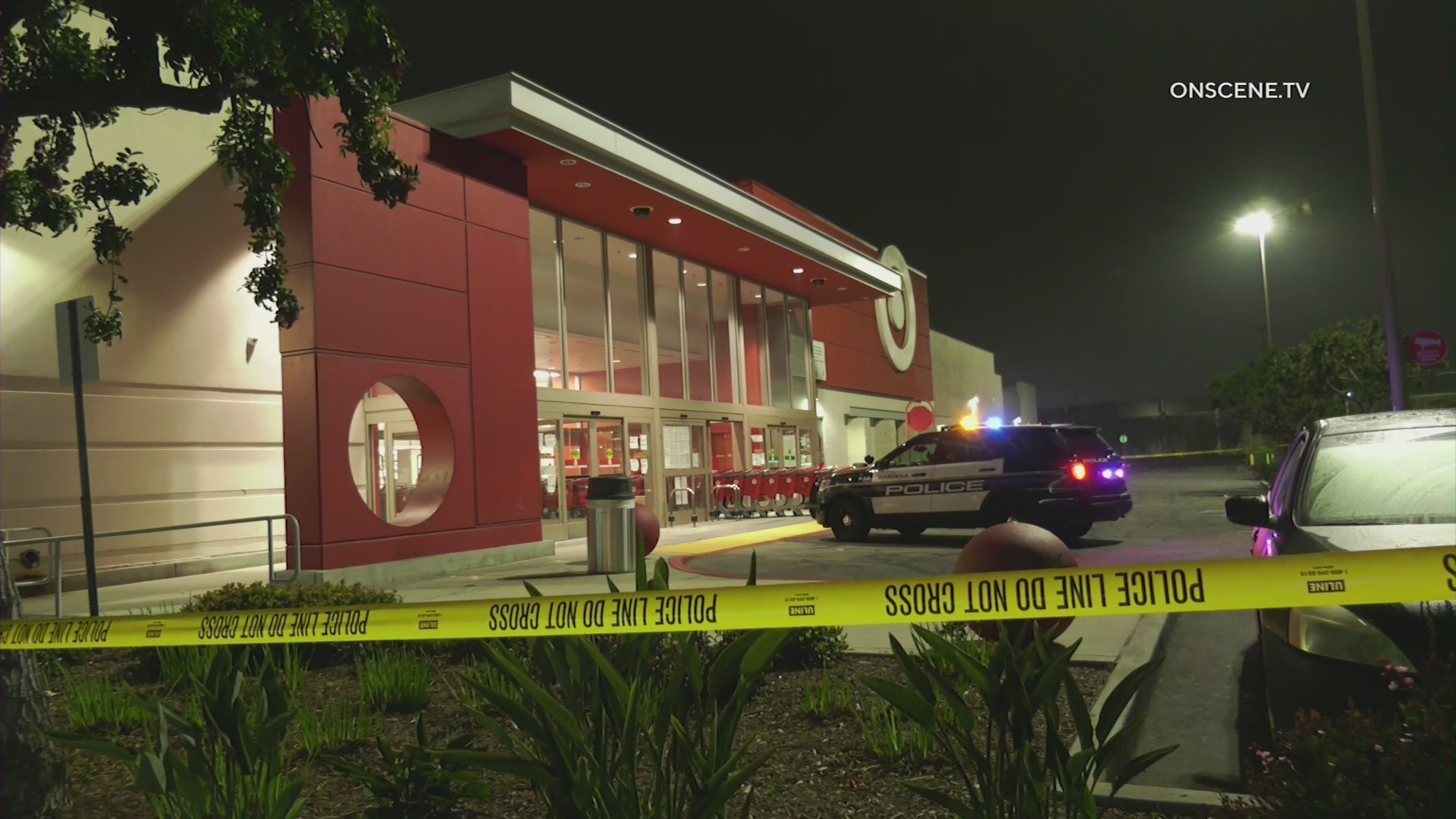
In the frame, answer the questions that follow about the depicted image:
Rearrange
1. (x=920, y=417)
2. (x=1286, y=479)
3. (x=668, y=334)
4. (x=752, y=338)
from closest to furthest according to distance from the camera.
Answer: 1. (x=1286, y=479)
2. (x=668, y=334)
3. (x=752, y=338)
4. (x=920, y=417)

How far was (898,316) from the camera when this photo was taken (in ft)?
134

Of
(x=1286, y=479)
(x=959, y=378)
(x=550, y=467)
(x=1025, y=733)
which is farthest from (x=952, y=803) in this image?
(x=959, y=378)

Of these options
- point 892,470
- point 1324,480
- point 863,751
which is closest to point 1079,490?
point 892,470

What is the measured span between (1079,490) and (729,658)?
440 inches

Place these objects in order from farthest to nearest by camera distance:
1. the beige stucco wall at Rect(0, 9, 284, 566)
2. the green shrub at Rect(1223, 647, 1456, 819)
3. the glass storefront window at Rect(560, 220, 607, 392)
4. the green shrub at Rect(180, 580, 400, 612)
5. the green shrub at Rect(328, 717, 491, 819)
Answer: the glass storefront window at Rect(560, 220, 607, 392) < the beige stucco wall at Rect(0, 9, 284, 566) < the green shrub at Rect(180, 580, 400, 612) < the green shrub at Rect(328, 717, 491, 819) < the green shrub at Rect(1223, 647, 1456, 819)

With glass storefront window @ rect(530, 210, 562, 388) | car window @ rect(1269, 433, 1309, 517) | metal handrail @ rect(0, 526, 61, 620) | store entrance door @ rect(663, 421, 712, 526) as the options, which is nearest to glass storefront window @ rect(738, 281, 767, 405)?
store entrance door @ rect(663, 421, 712, 526)

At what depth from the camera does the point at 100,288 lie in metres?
13.4

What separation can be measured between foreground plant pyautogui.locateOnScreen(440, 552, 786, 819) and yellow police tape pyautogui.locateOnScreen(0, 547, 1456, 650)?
11 centimetres

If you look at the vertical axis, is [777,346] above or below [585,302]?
below

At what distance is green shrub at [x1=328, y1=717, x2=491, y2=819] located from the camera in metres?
3.39

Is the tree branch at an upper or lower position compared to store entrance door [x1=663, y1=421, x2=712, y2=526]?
upper

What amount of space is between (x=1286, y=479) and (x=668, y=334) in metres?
18.3

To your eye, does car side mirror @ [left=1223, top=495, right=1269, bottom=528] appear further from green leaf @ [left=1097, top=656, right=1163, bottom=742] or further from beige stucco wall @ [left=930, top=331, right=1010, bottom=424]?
beige stucco wall @ [left=930, top=331, right=1010, bottom=424]

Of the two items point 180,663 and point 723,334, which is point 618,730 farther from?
point 723,334
